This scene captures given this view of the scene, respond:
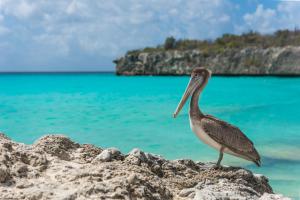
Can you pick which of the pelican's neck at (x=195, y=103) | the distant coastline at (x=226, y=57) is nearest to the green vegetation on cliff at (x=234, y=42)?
the distant coastline at (x=226, y=57)

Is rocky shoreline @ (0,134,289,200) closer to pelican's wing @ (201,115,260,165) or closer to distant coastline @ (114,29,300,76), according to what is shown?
pelican's wing @ (201,115,260,165)

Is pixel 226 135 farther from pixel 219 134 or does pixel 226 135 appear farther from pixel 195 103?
pixel 195 103

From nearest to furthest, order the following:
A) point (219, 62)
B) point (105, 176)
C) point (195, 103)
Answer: point (105, 176)
point (195, 103)
point (219, 62)

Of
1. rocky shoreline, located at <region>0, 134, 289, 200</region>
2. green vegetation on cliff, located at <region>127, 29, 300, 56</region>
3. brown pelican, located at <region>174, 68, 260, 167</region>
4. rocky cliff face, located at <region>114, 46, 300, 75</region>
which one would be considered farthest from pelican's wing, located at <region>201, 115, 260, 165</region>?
green vegetation on cliff, located at <region>127, 29, 300, 56</region>

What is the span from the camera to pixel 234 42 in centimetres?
8844

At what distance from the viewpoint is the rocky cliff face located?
247 feet

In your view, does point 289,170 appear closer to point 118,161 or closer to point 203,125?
→ point 203,125

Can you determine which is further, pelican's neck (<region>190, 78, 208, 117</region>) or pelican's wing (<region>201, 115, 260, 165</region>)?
pelican's neck (<region>190, 78, 208, 117</region>)

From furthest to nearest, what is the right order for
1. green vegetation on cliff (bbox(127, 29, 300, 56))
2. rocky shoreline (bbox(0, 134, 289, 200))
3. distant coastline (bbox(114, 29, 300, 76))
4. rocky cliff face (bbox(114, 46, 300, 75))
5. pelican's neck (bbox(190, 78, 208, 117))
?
green vegetation on cliff (bbox(127, 29, 300, 56)) < distant coastline (bbox(114, 29, 300, 76)) < rocky cliff face (bbox(114, 46, 300, 75)) < pelican's neck (bbox(190, 78, 208, 117)) < rocky shoreline (bbox(0, 134, 289, 200))

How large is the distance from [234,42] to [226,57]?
334 inches

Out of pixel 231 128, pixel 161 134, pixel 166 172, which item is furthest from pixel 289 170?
pixel 161 134

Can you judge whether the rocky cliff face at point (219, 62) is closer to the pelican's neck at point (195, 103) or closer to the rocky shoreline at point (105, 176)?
the pelican's neck at point (195, 103)

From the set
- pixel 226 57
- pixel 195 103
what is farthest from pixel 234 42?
pixel 195 103

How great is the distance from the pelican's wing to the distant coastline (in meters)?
73.0
